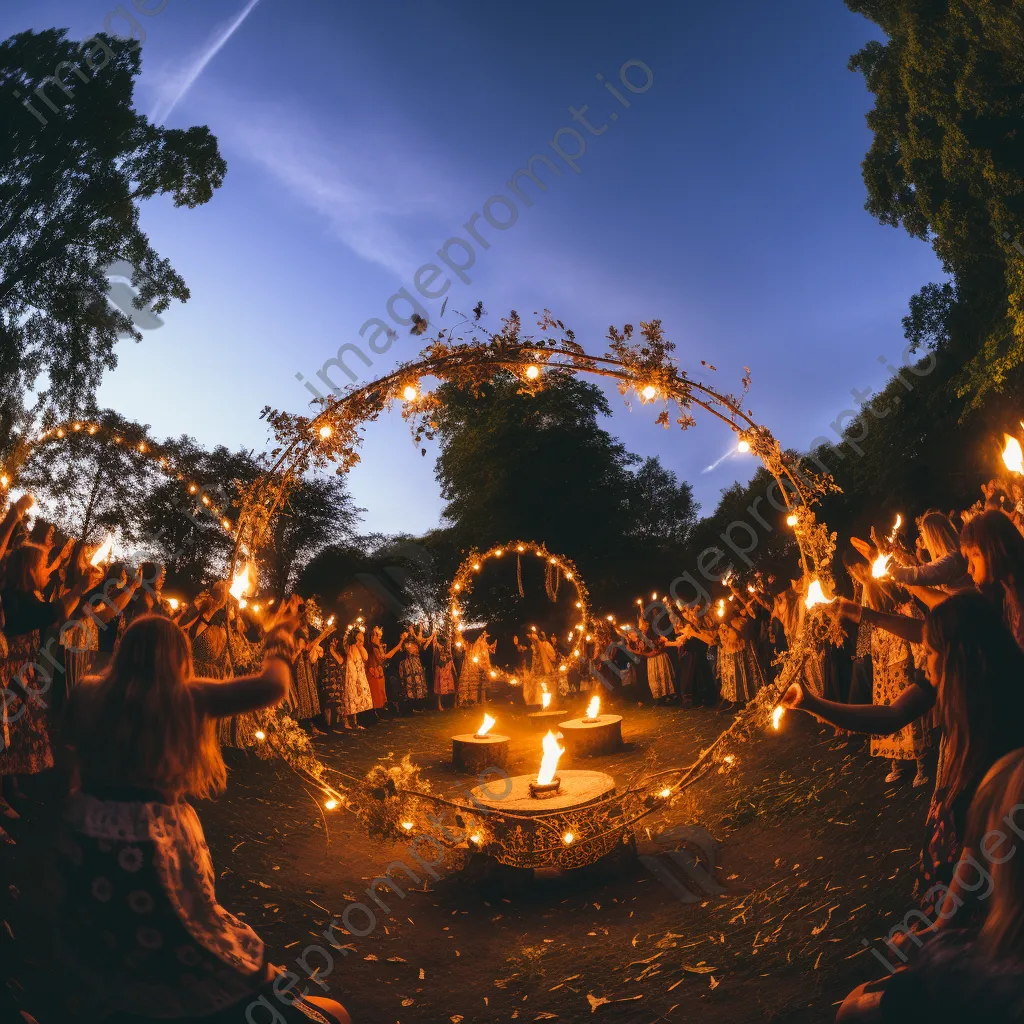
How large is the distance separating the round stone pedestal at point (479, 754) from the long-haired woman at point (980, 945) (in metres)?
10.0

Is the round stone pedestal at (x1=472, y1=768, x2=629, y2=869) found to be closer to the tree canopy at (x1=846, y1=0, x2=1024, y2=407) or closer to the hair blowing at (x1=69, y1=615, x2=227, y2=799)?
the hair blowing at (x1=69, y1=615, x2=227, y2=799)

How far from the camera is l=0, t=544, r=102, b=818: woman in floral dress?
5402 mm

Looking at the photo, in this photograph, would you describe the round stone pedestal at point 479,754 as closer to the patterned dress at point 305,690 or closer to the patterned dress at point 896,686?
the patterned dress at point 305,690

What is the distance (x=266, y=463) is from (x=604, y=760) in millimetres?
7849

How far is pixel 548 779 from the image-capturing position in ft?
24.1

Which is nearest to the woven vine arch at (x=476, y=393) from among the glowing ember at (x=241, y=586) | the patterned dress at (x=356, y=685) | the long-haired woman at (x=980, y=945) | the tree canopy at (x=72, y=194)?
the glowing ember at (x=241, y=586)

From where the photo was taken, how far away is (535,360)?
7.22 metres

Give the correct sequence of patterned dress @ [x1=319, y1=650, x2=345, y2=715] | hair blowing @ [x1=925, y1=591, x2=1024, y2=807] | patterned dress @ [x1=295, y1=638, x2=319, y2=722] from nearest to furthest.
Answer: hair blowing @ [x1=925, y1=591, x2=1024, y2=807] < patterned dress @ [x1=295, y1=638, x2=319, y2=722] < patterned dress @ [x1=319, y1=650, x2=345, y2=715]

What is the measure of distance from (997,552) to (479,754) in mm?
9964

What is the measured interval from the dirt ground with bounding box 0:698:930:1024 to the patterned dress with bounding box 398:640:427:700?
10.9m

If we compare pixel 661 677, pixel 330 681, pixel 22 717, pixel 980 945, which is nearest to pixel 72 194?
pixel 330 681

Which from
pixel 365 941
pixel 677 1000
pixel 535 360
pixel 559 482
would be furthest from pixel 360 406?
pixel 559 482

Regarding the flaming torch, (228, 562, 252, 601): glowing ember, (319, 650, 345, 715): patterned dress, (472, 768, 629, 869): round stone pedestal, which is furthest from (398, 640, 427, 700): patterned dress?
(228, 562, 252, 601): glowing ember

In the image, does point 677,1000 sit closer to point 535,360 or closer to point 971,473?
point 535,360
